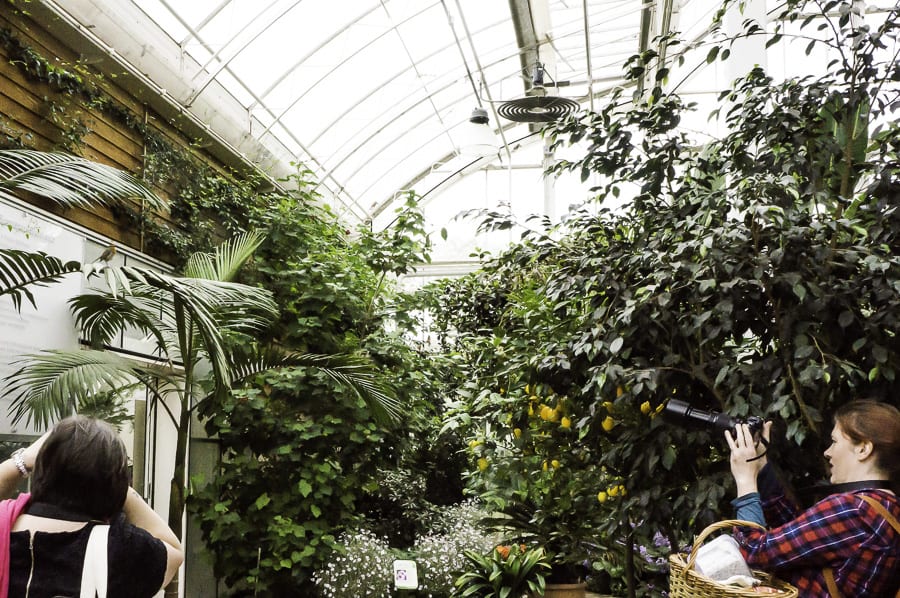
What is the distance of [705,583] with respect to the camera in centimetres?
190

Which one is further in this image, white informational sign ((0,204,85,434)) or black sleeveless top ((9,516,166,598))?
white informational sign ((0,204,85,434))

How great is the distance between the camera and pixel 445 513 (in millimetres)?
8164

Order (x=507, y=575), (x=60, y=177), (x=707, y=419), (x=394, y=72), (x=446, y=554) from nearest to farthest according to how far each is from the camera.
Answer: (x=707, y=419) → (x=60, y=177) → (x=507, y=575) → (x=446, y=554) → (x=394, y=72)

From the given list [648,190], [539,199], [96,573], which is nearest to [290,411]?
[648,190]

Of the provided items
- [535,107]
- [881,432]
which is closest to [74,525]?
[881,432]

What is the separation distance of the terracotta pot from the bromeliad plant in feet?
0.42

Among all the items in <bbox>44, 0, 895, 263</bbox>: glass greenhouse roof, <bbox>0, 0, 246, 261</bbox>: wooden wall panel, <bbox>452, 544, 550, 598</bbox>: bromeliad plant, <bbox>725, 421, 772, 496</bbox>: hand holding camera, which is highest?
<bbox>44, 0, 895, 263</bbox>: glass greenhouse roof

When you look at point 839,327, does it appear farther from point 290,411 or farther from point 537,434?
point 290,411

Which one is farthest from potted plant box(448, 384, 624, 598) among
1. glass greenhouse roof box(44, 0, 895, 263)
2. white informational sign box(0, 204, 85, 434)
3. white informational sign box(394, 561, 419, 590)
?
white informational sign box(0, 204, 85, 434)

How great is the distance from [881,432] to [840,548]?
312 millimetres

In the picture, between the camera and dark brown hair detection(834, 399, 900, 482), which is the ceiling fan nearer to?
the camera

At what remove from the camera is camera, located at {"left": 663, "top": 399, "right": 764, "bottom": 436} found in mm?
2295

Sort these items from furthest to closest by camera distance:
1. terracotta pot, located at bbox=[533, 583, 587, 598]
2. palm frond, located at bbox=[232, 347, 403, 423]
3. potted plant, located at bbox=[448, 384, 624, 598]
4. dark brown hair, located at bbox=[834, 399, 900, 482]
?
terracotta pot, located at bbox=[533, 583, 587, 598] < palm frond, located at bbox=[232, 347, 403, 423] < potted plant, located at bbox=[448, 384, 624, 598] < dark brown hair, located at bbox=[834, 399, 900, 482]

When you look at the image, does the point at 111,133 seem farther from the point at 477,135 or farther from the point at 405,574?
the point at 405,574
